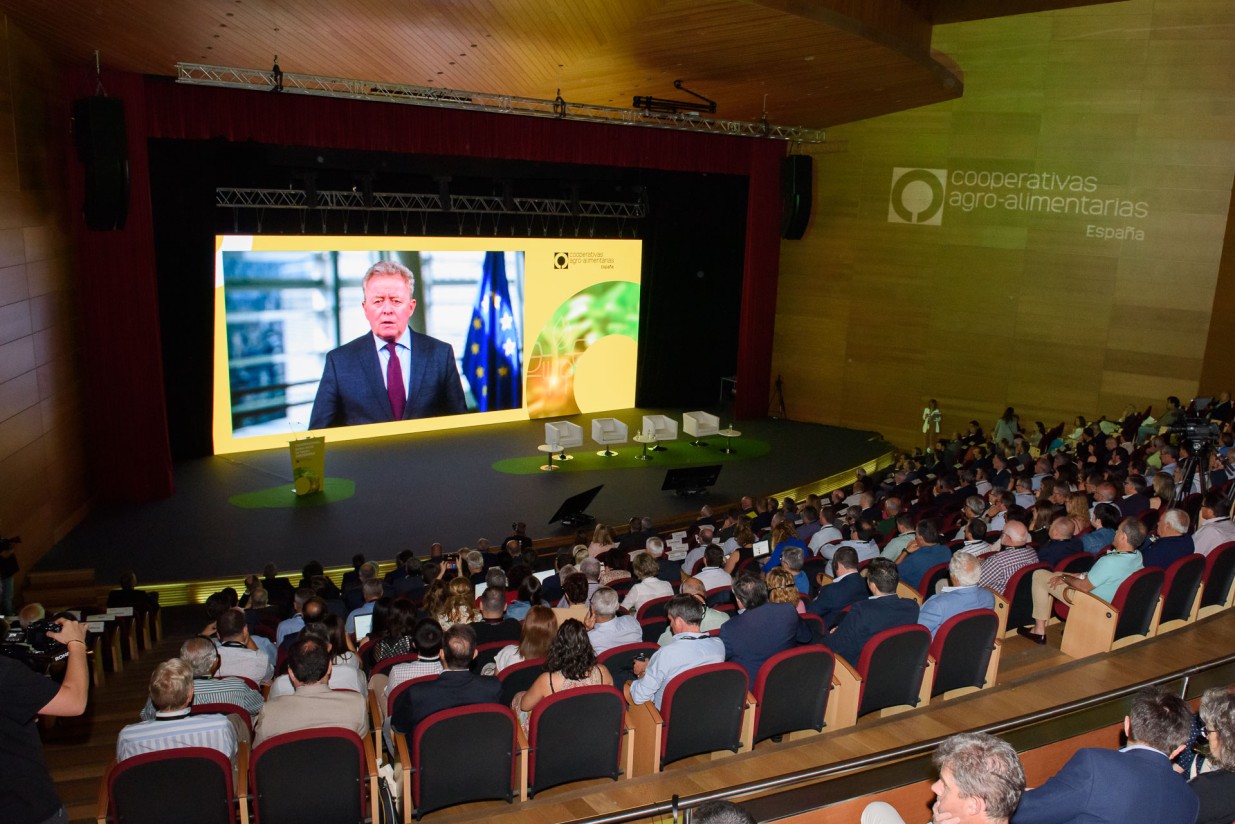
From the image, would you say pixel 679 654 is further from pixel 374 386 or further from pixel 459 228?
pixel 459 228

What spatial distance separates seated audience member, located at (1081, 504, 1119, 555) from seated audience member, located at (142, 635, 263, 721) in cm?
543

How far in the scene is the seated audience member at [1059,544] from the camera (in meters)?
6.41

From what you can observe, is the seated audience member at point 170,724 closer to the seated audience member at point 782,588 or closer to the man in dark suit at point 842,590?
the seated audience member at point 782,588

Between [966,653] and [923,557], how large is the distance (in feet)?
4.58

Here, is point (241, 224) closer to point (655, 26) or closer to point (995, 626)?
point (655, 26)

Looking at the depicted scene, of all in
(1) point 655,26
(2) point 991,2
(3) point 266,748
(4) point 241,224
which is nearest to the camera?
(3) point 266,748

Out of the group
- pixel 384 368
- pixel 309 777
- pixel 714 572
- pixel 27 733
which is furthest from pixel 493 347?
pixel 27 733

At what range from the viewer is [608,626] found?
520cm

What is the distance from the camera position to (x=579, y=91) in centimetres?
1244

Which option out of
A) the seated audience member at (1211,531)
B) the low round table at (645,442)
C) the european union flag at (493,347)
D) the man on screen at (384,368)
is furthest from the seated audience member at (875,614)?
the european union flag at (493,347)

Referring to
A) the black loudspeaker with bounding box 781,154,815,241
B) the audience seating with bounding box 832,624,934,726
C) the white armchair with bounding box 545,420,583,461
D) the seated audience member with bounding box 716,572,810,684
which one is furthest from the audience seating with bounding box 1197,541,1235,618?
the black loudspeaker with bounding box 781,154,815,241

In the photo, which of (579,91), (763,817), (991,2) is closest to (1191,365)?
(991,2)

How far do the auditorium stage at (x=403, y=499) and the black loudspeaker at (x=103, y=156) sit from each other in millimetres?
3637

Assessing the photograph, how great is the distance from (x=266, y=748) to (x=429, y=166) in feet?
40.5
